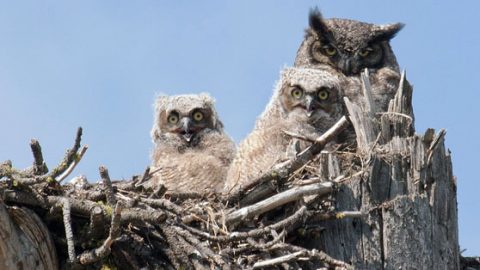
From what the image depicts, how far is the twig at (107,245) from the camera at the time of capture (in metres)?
4.62

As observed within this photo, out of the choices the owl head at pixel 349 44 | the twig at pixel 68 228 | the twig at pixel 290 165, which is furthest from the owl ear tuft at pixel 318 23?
the twig at pixel 68 228

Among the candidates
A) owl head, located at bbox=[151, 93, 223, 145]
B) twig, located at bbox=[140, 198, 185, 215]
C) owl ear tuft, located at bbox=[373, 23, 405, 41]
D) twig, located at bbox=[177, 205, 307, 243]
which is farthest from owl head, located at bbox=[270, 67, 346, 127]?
twig, located at bbox=[140, 198, 185, 215]

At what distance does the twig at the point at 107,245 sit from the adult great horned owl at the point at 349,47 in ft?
11.9

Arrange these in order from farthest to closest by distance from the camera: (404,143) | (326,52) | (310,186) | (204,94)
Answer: (326,52) → (204,94) → (404,143) → (310,186)

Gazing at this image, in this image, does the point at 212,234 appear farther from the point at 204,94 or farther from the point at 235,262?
the point at 204,94

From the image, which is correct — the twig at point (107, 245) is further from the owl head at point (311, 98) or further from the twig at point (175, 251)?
the owl head at point (311, 98)

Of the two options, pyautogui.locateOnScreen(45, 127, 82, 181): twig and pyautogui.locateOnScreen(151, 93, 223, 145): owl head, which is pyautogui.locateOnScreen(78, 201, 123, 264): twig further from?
pyautogui.locateOnScreen(151, 93, 223, 145): owl head

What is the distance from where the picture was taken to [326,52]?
27.8 ft

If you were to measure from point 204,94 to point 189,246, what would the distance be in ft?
9.86

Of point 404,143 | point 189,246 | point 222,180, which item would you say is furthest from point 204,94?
point 189,246

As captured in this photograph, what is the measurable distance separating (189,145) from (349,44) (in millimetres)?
1654

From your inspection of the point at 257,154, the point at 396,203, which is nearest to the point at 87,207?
the point at 396,203

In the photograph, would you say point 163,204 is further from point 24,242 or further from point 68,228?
point 24,242

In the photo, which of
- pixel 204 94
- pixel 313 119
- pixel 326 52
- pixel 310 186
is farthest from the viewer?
pixel 326 52
